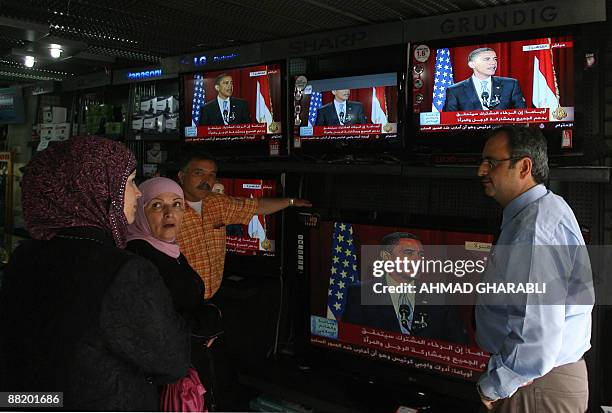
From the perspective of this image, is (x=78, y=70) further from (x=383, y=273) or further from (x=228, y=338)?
(x=383, y=273)

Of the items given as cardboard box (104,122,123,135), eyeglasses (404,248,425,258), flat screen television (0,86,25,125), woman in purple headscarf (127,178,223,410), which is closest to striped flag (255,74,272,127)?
woman in purple headscarf (127,178,223,410)

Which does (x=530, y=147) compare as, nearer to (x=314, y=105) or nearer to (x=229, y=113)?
(x=314, y=105)

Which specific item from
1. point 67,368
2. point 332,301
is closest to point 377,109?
point 332,301

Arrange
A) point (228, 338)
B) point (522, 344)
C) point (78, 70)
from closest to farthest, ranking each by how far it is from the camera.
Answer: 1. point (522, 344)
2. point (228, 338)
3. point (78, 70)

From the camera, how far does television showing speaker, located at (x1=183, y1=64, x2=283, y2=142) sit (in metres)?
3.30

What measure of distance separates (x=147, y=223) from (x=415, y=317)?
1359mm

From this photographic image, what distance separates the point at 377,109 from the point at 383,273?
0.88 m

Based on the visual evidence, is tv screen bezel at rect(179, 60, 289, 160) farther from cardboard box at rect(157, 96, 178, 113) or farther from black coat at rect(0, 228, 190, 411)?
black coat at rect(0, 228, 190, 411)

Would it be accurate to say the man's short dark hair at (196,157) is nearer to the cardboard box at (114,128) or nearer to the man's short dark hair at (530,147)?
the cardboard box at (114,128)

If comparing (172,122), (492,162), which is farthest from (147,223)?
(172,122)

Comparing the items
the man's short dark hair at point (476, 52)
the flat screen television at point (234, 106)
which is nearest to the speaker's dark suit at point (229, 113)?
the flat screen television at point (234, 106)

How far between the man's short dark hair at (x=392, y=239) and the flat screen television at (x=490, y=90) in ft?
1.51

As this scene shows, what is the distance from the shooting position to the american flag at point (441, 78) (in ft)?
8.48

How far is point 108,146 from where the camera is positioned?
1539 millimetres
